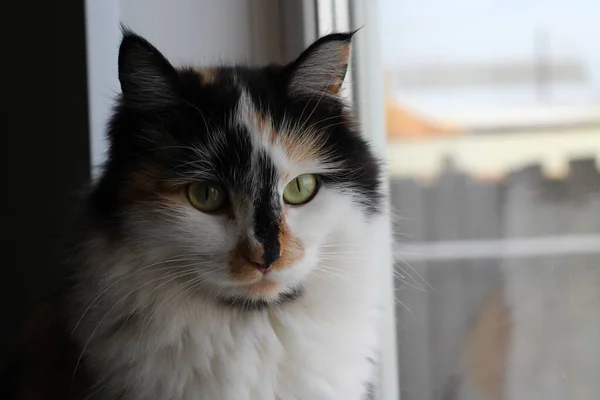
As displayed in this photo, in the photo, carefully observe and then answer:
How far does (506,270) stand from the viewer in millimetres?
1263

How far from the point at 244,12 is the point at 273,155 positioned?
0.65m

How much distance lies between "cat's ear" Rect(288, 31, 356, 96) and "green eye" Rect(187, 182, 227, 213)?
22 cm

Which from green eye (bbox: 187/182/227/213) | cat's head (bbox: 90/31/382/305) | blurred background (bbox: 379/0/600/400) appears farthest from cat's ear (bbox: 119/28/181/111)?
blurred background (bbox: 379/0/600/400)

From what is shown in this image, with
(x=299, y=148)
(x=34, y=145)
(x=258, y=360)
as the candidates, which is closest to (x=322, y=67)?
(x=299, y=148)

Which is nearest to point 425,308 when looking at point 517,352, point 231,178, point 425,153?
point 517,352

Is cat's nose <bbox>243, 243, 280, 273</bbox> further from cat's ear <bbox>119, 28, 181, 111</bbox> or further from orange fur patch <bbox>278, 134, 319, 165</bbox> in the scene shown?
cat's ear <bbox>119, 28, 181, 111</bbox>

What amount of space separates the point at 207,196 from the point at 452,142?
0.55m

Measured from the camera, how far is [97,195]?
3.66 feet

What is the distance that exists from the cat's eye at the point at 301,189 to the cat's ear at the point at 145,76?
23 centimetres

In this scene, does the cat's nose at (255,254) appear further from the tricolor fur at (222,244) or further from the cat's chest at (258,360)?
the cat's chest at (258,360)

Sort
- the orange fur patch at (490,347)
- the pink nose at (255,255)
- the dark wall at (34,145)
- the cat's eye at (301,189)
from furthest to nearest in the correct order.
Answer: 1. the dark wall at (34,145)
2. the orange fur patch at (490,347)
3. the cat's eye at (301,189)
4. the pink nose at (255,255)

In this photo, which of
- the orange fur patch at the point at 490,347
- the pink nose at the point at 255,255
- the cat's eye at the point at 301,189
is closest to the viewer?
the pink nose at the point at 255,255

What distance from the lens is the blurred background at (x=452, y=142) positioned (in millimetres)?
1136

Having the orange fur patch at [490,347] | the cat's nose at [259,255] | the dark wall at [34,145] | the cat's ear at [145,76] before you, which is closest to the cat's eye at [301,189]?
the cat's nose at [259,255]
